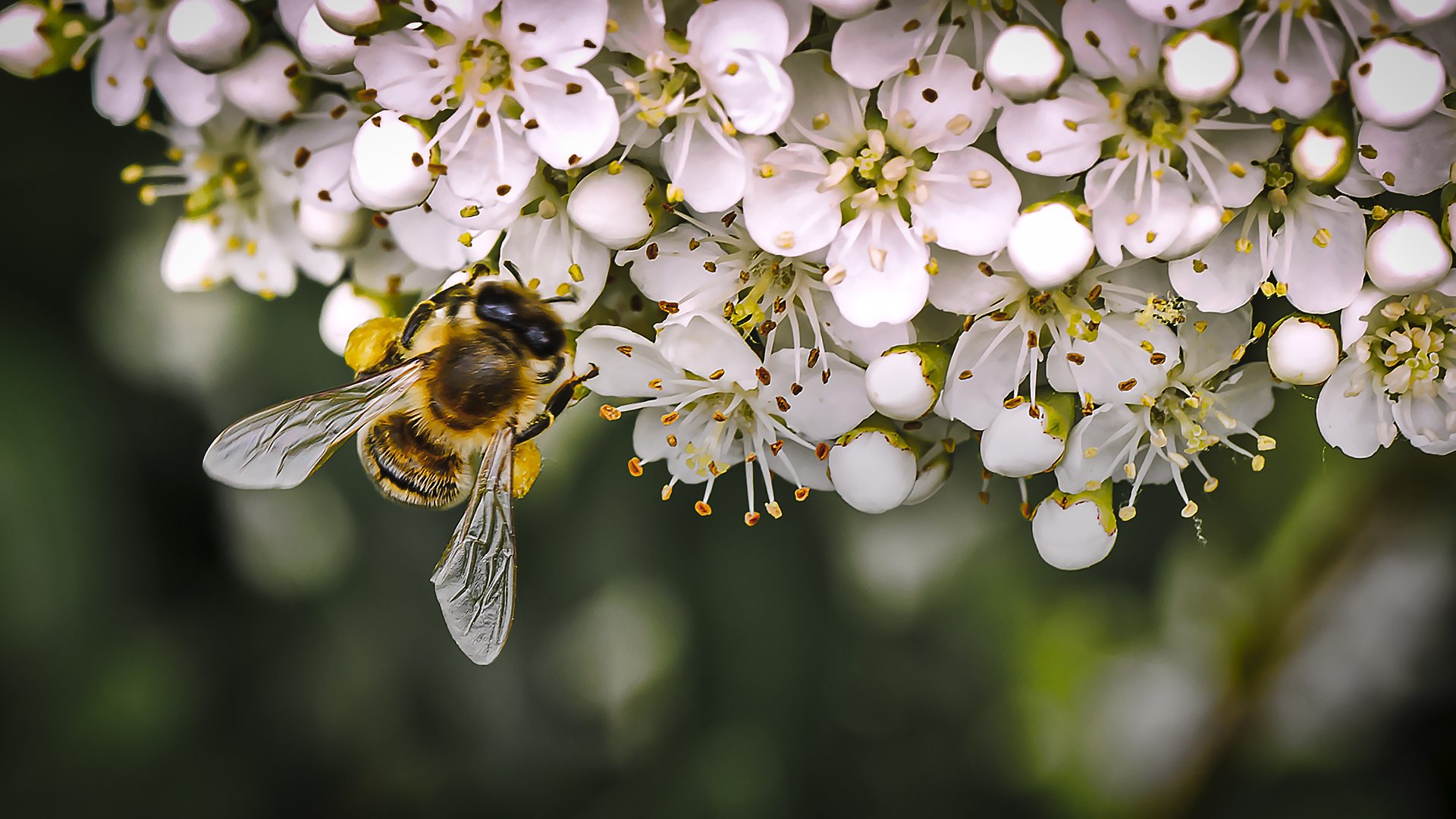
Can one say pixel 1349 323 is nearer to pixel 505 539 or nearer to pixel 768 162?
pixel 768 162

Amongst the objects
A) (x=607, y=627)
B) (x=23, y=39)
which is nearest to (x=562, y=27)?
(x=23, y=39)

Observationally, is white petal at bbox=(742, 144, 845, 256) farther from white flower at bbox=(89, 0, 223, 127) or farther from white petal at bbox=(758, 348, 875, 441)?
white flower at bbox=(89, 0, 223, 127)

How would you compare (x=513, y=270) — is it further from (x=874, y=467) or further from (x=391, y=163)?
(x=874, y=467)

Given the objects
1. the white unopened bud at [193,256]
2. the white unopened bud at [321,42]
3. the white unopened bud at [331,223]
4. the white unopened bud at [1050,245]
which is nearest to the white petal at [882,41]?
the white unopened bud at [1050,245]

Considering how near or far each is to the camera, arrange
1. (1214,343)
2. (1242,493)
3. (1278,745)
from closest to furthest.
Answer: (1214,343) < (1242,493) < (1278,745)

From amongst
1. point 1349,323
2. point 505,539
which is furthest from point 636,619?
point 1349,323

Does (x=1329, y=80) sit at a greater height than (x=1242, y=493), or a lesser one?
greater

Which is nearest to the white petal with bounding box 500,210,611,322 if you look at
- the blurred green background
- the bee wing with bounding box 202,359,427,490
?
the bee wing with bounding box 202,359,427,490
